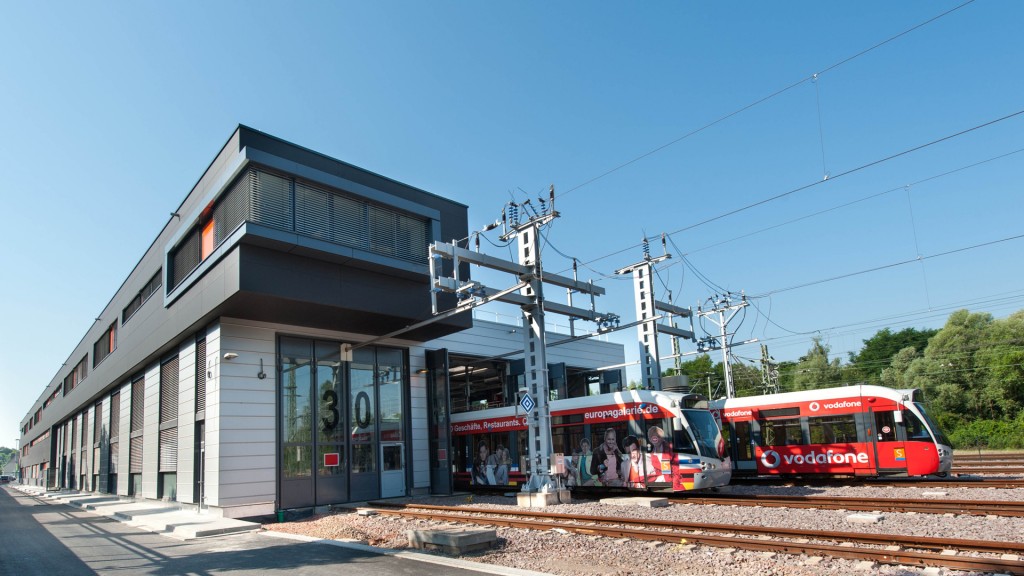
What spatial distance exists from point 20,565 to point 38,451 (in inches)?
3096

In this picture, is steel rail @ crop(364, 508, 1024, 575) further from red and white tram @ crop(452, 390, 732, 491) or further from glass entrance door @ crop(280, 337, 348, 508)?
glass entrance door @ crop(280, 337, 348, 508)

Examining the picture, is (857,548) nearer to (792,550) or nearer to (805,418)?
(792,550)

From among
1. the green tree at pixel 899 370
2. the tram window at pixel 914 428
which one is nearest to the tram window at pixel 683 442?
the tram window at pixel 914 428

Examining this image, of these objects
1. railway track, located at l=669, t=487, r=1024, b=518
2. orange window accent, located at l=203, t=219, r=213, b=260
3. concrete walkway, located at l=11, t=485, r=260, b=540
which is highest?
orange window accent, located at l=203, t=219, r=213, b=260

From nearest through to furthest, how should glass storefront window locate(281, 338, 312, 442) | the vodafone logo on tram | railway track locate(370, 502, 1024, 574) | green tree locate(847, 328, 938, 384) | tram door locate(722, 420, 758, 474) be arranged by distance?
railway track locate(370, 502, 1024, 574) < the vodafone logo on tram < glass storefront window locate(281, 338, 312, 442) < tram door locate(722, 420, 758, 474) < green tree locate(847, 328, 938, 384)

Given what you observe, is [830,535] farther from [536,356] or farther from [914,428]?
[914,428]

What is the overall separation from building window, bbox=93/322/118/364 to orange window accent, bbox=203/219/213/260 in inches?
653

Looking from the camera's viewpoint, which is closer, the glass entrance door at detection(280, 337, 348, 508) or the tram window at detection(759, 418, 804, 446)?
the glass entrance door at detection(280, 337, 348, 508)

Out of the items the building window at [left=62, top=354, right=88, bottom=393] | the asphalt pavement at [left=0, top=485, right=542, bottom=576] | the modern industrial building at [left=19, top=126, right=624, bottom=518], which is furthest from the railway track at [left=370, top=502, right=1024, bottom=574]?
the building window at [left=62, top=354, right=88, bottom=393]

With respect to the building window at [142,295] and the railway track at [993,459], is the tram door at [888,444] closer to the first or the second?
the railway track at [993,459]

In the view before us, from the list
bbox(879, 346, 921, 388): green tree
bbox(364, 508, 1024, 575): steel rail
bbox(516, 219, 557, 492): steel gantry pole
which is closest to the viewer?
bbox(364, 508, 1024, 575): steel rail

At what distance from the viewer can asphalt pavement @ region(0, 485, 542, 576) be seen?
9844mm

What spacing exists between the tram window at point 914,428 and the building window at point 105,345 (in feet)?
112

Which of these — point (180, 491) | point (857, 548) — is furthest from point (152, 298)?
point (857, 548)
